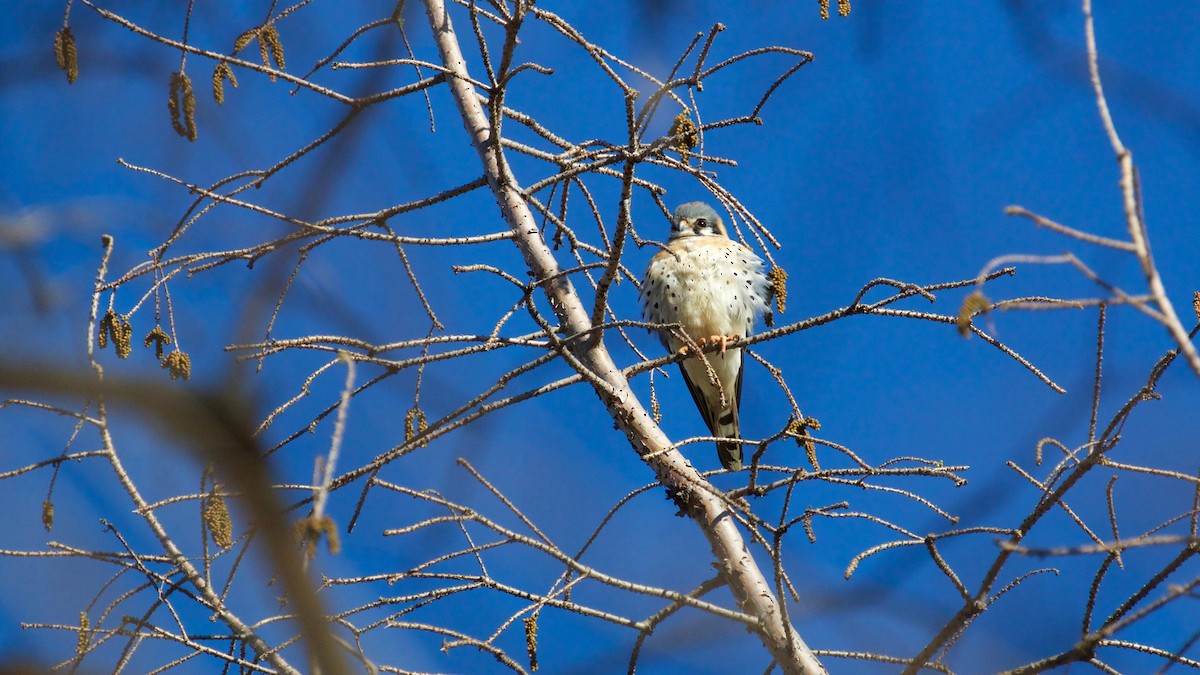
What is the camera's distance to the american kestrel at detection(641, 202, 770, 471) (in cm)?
567

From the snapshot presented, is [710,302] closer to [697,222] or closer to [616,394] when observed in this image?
[697,222]

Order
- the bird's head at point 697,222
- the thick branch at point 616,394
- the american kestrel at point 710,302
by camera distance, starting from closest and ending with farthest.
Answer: the thick branch at point 616,394 → the american kestrel at point 710,302 → the bird's head at point 697,222

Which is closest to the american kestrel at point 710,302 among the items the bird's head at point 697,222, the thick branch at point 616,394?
the bird's head at point 697,222

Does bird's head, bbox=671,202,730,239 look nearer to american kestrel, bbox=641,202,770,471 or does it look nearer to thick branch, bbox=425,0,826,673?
american kestrel, bbox=641,202,770,471

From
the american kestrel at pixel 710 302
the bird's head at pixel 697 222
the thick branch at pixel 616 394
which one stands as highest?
the bird's head at pixel 697 222

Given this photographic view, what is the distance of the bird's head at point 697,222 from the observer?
21.1 feet

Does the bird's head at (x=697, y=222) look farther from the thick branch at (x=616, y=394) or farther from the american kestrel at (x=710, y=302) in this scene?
the thick branch at (x=616, y=394)

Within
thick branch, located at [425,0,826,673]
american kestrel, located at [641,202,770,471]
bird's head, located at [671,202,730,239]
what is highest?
bird's head, located at [671,202,730,239]

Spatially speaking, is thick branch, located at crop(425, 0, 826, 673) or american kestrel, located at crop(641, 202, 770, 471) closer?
thick branch, located at crop(425, 0, 826, 673)

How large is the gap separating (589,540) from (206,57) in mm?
1505

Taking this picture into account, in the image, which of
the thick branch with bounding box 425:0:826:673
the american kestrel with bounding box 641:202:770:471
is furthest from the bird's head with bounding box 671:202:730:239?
the thick branch with bounding box 425:0:826:673

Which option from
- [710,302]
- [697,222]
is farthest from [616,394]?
[697,222]

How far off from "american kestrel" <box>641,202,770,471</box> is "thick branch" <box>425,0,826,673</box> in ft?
6.80

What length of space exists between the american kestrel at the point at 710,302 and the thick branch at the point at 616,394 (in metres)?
2.07
